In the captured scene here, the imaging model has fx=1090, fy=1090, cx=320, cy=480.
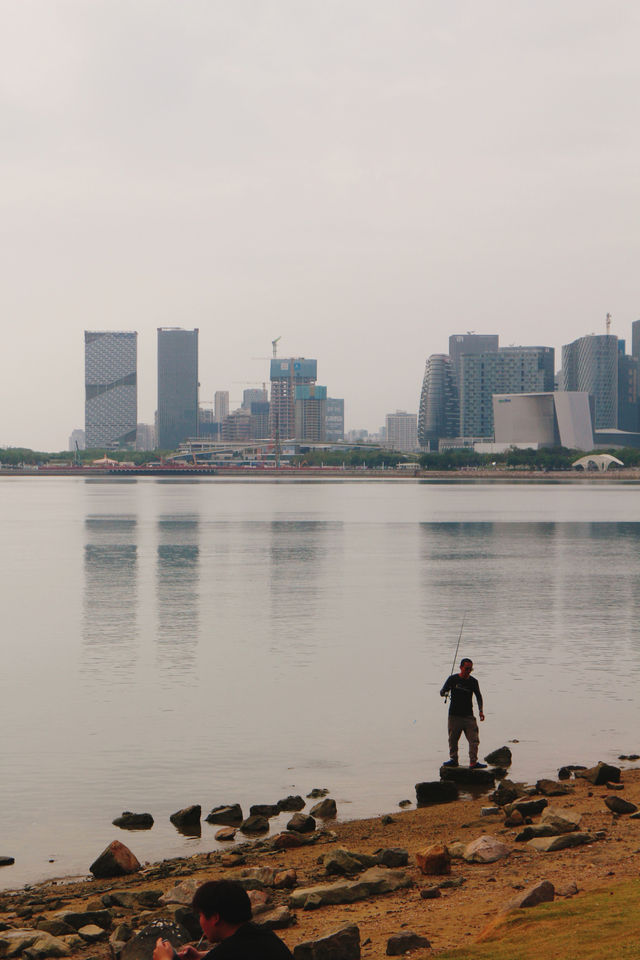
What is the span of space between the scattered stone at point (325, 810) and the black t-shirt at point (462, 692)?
3586 mm

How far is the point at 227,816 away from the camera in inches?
761

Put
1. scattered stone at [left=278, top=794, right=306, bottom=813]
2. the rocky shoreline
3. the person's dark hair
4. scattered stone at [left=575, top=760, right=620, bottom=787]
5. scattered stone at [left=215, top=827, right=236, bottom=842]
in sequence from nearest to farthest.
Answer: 1. the person's dark hair
2. the rocky shoreline
3. scattered stone at [left=215, top=827, right=236, bottom=842]
4. scattered stone at [left=278, top=794, right=306, bottom=813]
5. scattered stone at [left=575, top=760, right=620, bottom=787]

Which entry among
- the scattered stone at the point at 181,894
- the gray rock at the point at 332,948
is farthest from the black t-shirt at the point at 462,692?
the gray rock at the point at 332,948

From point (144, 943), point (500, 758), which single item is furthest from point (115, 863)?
point (500, 758)

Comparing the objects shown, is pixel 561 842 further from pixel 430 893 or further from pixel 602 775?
pixel 602 775

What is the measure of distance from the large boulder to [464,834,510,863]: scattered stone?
5.04 metres

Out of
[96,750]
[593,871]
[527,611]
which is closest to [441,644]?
[527,611]

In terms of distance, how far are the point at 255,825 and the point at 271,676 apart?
15.3 metres

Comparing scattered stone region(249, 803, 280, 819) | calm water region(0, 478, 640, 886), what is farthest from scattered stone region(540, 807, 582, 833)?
scattered stone region(249, 803, 280, 819)

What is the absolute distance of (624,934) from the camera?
34.2ft

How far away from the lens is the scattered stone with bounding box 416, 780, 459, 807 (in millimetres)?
20328

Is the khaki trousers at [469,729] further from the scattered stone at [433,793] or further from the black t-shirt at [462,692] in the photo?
the scattered stone at [433,793]

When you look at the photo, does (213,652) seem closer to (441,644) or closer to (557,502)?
(441,644)

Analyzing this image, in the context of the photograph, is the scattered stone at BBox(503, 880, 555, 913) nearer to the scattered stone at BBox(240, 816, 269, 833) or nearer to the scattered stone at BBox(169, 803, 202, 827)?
the scattered stone at BBox(240, 816, 269, 833)
